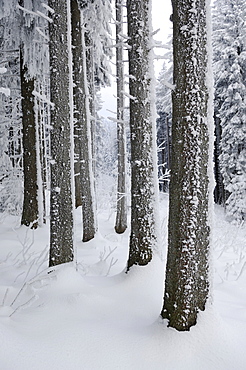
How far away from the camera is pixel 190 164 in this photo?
10.2 ft

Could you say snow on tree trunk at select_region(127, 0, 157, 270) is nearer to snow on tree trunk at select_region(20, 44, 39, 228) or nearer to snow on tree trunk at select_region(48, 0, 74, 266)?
snow on tree trunk at select_region(48, 0, 74, 266)

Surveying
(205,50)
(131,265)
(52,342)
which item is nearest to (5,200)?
(131,265)

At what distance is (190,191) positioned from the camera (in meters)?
3.10

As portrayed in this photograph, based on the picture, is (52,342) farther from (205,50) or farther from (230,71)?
(230,71)

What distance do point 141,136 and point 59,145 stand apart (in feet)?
4.44

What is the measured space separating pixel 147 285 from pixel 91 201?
4.17 metres

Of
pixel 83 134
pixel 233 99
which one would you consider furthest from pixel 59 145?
pixel 233 99

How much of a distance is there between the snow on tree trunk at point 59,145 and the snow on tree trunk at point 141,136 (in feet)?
3.48

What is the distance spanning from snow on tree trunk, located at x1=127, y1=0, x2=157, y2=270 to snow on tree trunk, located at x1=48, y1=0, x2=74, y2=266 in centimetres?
106

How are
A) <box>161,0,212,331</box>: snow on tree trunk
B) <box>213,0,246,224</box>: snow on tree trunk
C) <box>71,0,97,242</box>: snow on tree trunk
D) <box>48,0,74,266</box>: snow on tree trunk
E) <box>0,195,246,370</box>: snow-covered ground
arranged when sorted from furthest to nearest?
1. <box>213,0,246,224</box>: snow on tree trunk
2. <box>71,0,97,242</box>: snow on tree trunk
3. <box>48,0,74,266</box>: snow on tree trunk
4. <box>161,0,212,331</box>: snow on tree trunk
5. <box>0,195,246,370</box>: snow-covered ground

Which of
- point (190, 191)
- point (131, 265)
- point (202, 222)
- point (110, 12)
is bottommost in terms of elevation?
point (131, 265)

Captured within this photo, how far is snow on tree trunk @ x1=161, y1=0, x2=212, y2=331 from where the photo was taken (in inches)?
121

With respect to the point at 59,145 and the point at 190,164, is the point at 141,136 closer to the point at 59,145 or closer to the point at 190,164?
the point at 59,145

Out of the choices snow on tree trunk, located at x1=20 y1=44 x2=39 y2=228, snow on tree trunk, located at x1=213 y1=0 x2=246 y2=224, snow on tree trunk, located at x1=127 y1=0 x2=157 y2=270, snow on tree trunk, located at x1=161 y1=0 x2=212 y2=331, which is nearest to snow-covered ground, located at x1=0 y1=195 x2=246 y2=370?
snow on tree trunk, located at x1=161 y1=0 x2=212 y2=331
